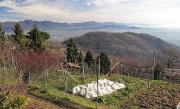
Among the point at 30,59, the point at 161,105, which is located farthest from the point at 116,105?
the point at 30,59

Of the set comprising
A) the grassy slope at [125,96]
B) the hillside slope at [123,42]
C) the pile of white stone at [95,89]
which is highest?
the pile of white stone at [95,89]

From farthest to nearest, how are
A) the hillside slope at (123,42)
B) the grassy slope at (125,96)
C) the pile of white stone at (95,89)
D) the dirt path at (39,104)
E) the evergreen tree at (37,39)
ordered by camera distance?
1. the hillside slope at (123,42)
2. the evergreen tree at (37,39)
3. the pile of white stone at (95,89)
4. the grassy slope at (125,96)
5. the dirt path at (39,104)

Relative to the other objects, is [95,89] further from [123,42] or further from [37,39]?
[123,42]

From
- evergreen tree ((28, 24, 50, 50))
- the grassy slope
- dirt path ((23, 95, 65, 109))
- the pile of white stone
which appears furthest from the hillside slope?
dirt path ((23, 95, 65, 109))

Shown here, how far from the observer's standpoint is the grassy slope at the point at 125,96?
14.8 metres

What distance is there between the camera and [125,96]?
647 inches

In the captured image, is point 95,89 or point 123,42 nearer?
point 95,89

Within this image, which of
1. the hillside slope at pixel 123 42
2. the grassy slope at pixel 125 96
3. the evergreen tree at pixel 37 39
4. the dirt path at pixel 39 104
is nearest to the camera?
the dirt path at pixel 39 104

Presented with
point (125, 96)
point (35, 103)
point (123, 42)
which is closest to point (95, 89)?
point (125, 96)

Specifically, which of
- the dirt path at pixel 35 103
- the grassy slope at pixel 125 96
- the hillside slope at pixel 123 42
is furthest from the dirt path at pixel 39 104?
the hillside slope at pixel 123 42

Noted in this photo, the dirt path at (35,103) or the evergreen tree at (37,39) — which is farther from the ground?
the evergreen tree at (37,39)

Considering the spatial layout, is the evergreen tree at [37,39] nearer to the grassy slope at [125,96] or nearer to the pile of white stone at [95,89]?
the grassy slope at [125,96]

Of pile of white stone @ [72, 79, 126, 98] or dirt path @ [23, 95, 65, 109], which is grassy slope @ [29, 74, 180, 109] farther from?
dirt path @ [23, 95, 65, 109]

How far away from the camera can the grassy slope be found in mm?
14766
